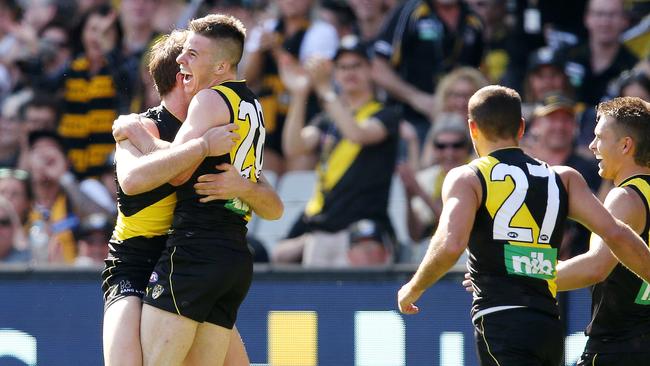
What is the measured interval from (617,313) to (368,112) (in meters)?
4.09

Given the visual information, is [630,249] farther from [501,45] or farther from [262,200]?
[501,45]

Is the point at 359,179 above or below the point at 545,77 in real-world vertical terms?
below

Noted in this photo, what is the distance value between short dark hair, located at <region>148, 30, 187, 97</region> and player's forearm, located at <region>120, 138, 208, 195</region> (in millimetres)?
531

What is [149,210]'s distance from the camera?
5383 millimetres

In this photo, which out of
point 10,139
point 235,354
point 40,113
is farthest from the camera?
point 10,139

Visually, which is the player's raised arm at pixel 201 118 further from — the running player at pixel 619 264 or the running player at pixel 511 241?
the running player at pixel 619 264

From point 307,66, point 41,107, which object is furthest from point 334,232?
point 41,107

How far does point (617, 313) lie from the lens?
550 centimetres

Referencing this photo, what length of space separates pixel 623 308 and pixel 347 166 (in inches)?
160

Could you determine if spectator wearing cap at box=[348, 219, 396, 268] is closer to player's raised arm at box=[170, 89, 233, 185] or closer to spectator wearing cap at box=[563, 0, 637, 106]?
spectator wearing cap at box=[563, 0, 637, 106]

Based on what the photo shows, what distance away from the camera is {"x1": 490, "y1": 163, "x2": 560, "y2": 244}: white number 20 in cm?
508

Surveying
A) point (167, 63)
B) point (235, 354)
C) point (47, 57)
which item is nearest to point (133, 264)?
point (235, 354)

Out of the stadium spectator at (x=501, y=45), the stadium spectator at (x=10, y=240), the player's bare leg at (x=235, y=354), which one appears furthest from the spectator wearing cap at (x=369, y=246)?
the player's bare leg at (x=235, y=354)

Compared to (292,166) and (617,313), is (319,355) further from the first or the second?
(292,166)
